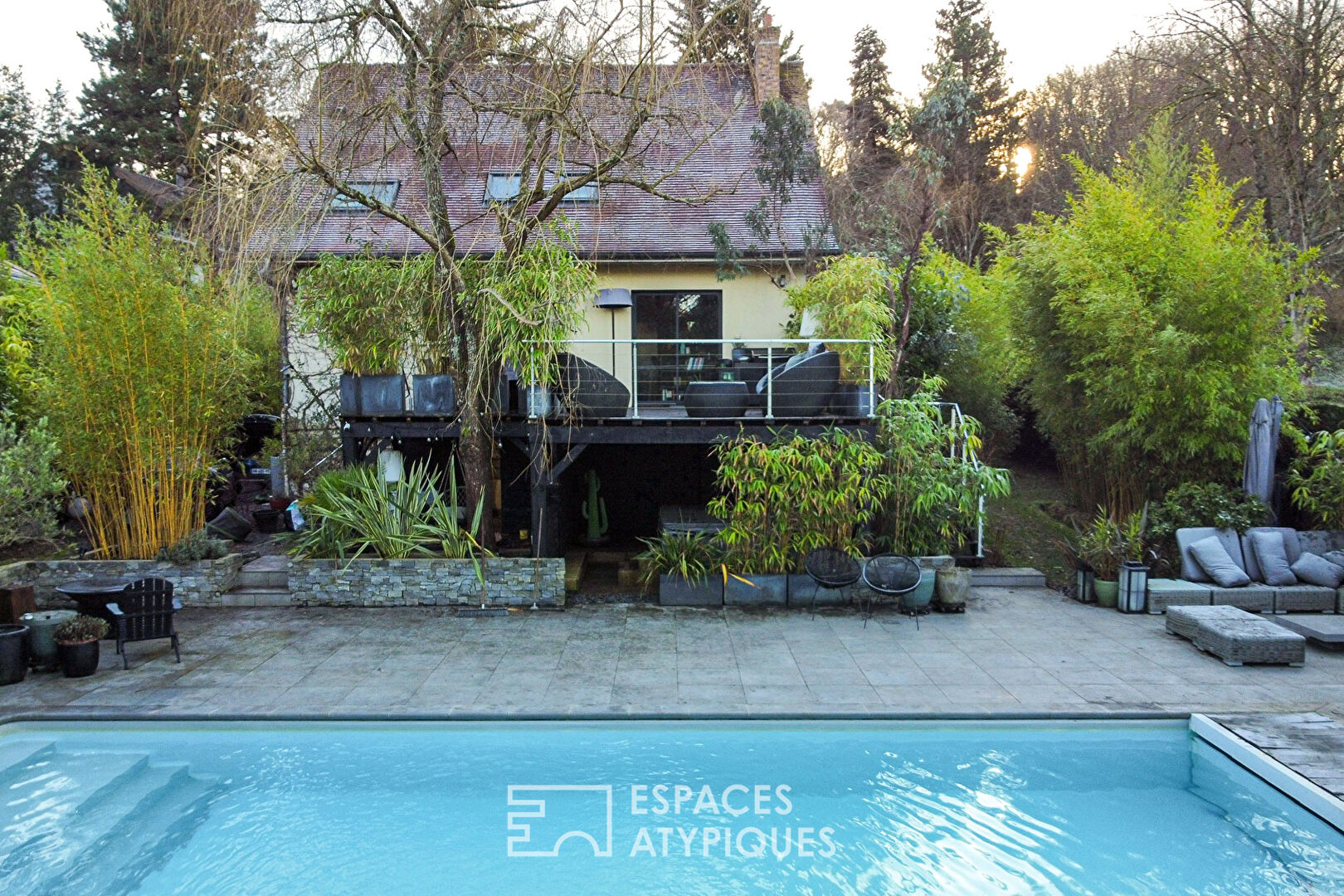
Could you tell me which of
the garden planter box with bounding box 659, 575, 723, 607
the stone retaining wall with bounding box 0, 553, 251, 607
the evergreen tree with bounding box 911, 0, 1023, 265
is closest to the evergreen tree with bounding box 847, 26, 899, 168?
the evergreen tree with bounding box 911, 0, 1023, 265

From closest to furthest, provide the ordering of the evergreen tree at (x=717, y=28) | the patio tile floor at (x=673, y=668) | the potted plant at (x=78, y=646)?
the patio tile floor at (x=673, y=668)
the potted plant at (x=78, y=646)
the evergreen tree at (x=717, y=28)

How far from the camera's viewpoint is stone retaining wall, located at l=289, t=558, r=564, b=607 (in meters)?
8.48

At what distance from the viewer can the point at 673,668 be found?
665 cm

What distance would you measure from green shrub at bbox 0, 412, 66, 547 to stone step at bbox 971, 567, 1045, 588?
378 inches

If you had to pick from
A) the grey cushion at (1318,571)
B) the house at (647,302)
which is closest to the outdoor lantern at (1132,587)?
the grey cushion at (1318,571)

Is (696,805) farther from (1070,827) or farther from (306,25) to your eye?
(306,25)

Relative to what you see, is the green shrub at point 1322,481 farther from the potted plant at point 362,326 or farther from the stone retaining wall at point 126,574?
the stone retaining wall at point 126,574

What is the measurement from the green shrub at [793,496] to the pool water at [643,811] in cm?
298

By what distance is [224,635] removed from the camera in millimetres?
7598

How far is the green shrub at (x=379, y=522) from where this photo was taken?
28.1 feet

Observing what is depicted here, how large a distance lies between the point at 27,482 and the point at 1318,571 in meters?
12.6

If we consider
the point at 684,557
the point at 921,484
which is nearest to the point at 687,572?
the point at 684,557

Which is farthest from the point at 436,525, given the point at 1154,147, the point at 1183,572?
the point at 1154,147

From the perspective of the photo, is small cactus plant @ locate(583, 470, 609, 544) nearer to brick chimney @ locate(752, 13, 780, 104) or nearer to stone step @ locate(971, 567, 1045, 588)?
stone step @ locate(971, 567, 1045, 588)
